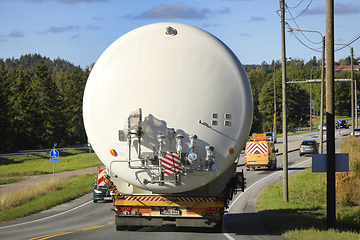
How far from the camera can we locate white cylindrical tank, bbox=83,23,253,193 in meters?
9.33

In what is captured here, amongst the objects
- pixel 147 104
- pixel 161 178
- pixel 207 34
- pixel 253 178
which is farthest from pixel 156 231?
pixel 253 178

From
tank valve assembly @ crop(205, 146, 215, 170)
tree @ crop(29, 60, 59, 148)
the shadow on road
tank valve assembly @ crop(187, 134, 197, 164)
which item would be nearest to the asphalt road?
the shadow on road

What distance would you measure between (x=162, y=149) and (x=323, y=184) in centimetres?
1686

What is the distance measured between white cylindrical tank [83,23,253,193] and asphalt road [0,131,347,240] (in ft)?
7.58

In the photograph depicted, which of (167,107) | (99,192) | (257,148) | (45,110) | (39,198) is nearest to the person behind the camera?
(167,107)

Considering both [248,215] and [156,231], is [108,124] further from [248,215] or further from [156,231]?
[248,215]

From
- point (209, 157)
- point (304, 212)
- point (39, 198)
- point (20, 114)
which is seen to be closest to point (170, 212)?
point (209, 157)

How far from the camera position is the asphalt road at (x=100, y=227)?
11.4 m

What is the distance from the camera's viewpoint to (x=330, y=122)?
12484 millimetres

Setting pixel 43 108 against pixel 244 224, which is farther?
Answer: pixel 43 108

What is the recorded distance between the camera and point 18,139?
69.1 metres

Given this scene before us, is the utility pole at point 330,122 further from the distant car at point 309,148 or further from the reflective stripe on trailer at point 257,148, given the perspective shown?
the distant car at point 309,148

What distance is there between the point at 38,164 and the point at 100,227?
4241 centimetres

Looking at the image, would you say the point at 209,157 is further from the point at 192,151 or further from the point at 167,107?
the point at 167,107
